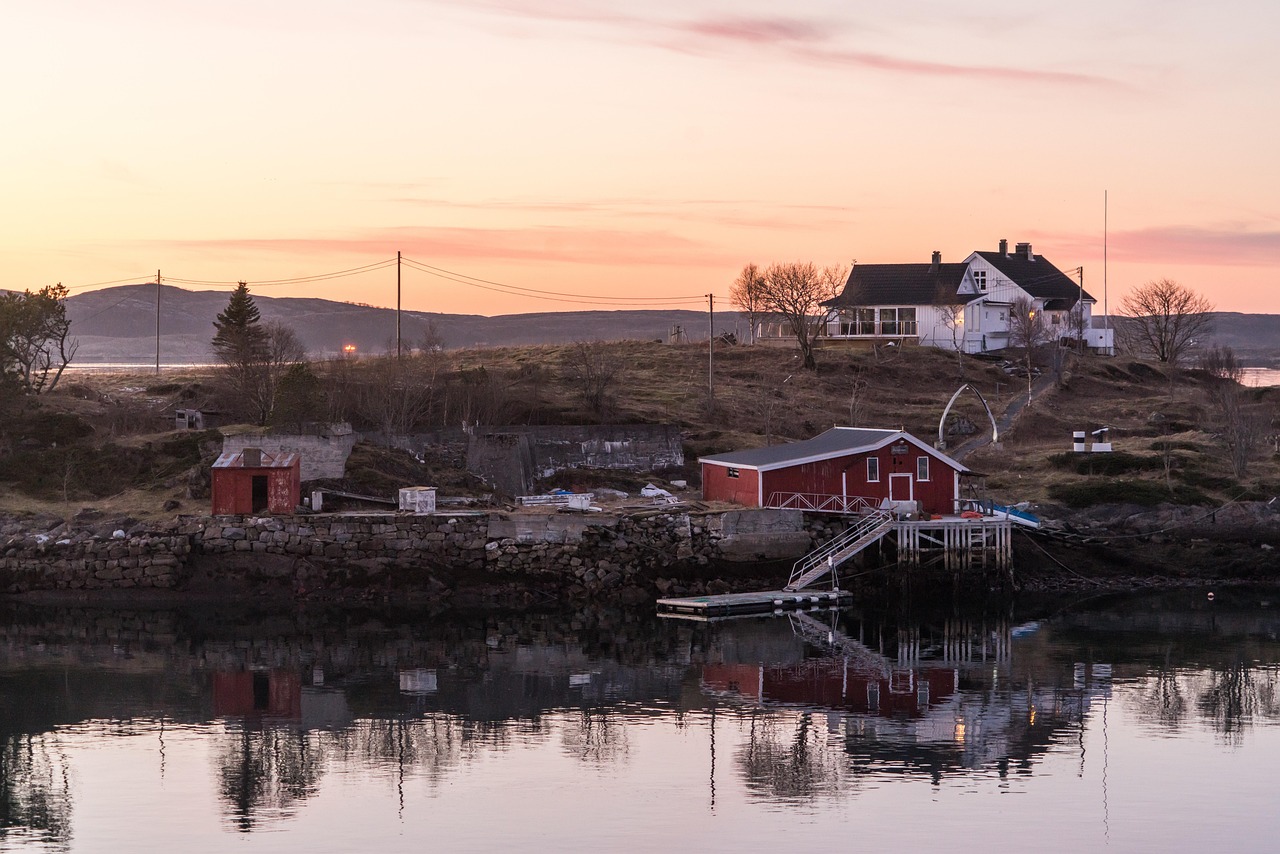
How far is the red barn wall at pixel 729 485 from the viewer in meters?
50.8

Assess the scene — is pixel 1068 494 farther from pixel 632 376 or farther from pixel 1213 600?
pixel 632 376

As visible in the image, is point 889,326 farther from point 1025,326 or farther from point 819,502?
point 819,502

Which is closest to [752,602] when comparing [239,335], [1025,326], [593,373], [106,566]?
[106,566]

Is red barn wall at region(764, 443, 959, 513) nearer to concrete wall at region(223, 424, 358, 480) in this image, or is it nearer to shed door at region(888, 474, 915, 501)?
shed door at region(888, 474, 915, 501)

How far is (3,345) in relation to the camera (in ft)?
190

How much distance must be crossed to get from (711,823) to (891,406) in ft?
169

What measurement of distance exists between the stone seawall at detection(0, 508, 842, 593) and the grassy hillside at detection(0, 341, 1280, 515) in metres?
2.43

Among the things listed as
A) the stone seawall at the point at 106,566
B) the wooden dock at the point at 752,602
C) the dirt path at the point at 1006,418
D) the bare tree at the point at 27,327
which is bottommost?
the wooden dock at the point at 752,602

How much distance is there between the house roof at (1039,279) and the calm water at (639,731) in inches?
2009

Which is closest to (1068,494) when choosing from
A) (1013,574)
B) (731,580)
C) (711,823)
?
(1013,574)

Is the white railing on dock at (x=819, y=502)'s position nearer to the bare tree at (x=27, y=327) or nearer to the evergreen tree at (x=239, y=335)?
the evergreen tree at (x=239, y=335)

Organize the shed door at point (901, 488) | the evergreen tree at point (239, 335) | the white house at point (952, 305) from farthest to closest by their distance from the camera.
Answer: the white house at point (952, 305) < the evergreen tree at point (239, 335) < the shed door at point (901, 488)

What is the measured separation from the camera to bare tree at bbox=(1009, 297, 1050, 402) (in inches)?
3558

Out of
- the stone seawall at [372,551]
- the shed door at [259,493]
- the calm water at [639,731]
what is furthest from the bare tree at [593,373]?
the calm water at [639,731]
